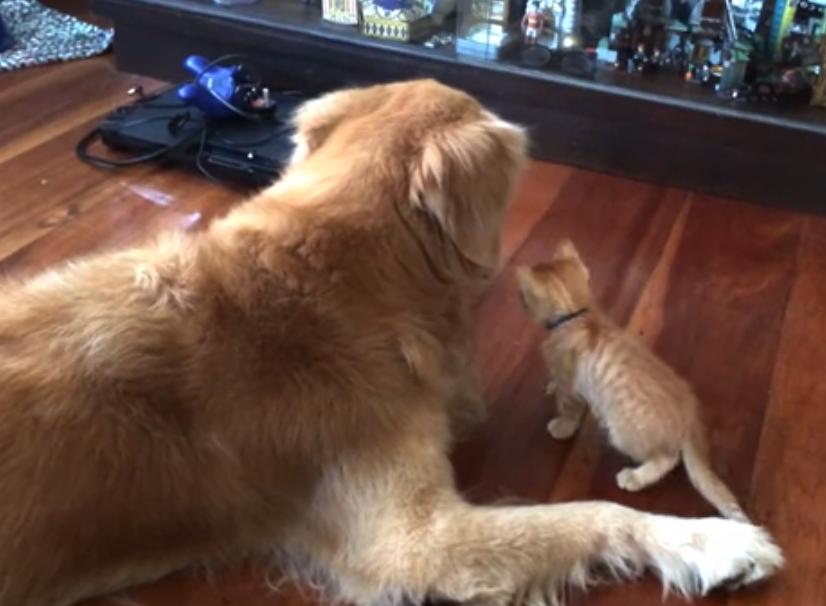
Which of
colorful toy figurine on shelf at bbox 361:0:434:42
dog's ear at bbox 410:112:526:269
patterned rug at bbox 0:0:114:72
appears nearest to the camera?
dog's ear at bbox 410:112:526:269

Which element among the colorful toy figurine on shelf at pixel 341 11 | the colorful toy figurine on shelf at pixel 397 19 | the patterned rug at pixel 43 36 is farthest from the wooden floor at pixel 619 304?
the colorful toy figurine on shelf at pixel 341 11

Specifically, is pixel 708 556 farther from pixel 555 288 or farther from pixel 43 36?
pixel 43 36

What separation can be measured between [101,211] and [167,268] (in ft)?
3.28

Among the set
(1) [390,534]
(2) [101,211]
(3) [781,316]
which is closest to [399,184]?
(1) [390,534]

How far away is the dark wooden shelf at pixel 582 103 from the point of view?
2.38 m

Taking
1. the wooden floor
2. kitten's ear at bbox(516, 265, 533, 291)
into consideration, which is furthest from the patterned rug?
kitten's ear at bbox(516, 265, 533, 291)

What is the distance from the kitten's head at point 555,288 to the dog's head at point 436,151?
0.45 ft

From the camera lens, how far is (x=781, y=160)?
7.79 feet

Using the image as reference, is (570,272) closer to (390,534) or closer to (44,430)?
(390,534)

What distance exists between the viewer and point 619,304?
6.76 ft

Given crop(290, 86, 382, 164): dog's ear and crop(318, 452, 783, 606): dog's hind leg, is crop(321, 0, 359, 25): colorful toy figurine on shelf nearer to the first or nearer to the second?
crop(290, 86, 382, 164): dog's ear

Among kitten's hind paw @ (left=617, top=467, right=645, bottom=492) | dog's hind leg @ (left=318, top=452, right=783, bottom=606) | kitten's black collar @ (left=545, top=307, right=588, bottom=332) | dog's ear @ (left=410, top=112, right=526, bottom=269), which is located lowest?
kitten's hind paw @ (left=617, top=467, right=645, bottom=492)

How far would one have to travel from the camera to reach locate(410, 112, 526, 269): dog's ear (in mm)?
1452

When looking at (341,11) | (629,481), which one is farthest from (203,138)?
(629,481)
